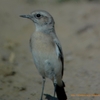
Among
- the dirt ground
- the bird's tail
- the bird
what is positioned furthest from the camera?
the dirt ground

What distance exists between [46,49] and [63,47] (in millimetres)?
3847

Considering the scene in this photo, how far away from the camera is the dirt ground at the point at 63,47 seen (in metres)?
7.73

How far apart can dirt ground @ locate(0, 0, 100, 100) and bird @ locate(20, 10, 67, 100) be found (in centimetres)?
79

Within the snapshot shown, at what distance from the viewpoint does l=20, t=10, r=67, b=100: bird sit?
6.54 m

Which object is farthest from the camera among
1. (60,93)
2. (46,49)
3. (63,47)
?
(63,47)

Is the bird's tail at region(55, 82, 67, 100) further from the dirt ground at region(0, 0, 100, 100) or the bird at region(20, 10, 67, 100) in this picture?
the dirt ground at region(0, 0, 100, 100)

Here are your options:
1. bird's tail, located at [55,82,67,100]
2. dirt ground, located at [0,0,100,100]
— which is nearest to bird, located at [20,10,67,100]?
bird's tail, located at [55,82,67,100]

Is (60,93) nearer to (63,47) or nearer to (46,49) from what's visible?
(46,49)

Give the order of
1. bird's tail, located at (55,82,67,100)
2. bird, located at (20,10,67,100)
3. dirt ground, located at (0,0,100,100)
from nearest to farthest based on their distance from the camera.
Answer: bird, located at (20,10,67,100) → bird's tail, located at (55,82,67,100) → dirt ground, located at (0,0,100,100)

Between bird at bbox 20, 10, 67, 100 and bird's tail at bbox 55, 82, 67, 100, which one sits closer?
bird at bbox 20, 10, 67, 100

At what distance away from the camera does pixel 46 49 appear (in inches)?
257

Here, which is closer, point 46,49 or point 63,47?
point 46,49

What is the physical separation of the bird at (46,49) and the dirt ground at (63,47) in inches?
31.0

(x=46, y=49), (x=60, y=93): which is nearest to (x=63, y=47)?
(x=60, y=93)
